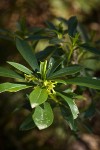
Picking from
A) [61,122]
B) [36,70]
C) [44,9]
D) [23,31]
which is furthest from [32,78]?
[44,9]

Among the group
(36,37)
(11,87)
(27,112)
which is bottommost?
(27,112)

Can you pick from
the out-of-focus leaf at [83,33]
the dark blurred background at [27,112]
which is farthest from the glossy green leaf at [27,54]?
the dark blurred background at [27,112]

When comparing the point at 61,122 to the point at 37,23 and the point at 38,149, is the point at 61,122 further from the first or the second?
the point at 37,23

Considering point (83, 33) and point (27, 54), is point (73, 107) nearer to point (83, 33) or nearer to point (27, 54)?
point (27, 54)

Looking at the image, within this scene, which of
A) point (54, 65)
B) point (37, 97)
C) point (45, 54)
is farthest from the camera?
point (45, 54)

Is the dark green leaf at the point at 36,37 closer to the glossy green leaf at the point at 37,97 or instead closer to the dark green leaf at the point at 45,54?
the dark green leaf at the point at 45,54

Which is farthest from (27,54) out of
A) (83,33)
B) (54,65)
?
(83,33)

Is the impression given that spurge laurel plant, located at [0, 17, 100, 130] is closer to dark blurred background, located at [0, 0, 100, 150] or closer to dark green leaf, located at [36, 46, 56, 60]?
dark green leaf, located at [36, 46, 56, 60]
